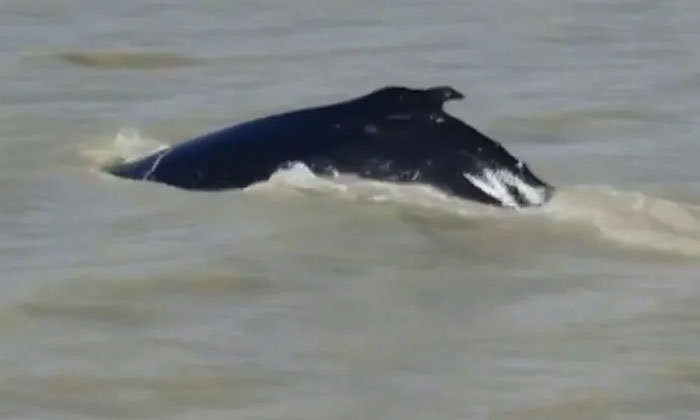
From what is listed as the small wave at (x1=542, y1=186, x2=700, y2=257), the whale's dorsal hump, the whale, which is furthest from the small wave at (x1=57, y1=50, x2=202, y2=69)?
the whale's dorsal hump

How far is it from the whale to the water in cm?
10

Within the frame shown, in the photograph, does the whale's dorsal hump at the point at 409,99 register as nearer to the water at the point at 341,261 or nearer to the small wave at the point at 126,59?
the water at the point at 341,261

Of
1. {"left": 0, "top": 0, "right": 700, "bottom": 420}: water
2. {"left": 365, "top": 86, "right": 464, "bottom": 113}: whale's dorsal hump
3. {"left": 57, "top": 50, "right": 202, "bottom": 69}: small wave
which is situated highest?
{"left": 57, "top": 50, "right": 202, "bottom": 69}: small wave

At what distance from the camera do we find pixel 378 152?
9.34 metres

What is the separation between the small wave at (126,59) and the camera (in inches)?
588

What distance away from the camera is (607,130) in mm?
12164

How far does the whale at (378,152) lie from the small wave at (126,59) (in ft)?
17.4

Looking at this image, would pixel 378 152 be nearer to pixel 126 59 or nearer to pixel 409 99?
pixel 409 99

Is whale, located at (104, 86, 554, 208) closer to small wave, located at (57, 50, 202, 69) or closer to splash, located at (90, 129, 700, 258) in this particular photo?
splash, located at (90, 129, 700, 258)

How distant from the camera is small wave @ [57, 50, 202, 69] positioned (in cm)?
1494

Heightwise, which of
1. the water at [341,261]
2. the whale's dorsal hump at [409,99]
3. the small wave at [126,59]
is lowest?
the water at [341,261]

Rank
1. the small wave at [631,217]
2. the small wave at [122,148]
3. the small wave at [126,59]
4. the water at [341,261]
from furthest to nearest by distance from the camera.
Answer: the small wave at [126,59], the small wave at [122,148], the small wave at [631,217], the water at [341,261]

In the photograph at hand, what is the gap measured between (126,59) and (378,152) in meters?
6.23

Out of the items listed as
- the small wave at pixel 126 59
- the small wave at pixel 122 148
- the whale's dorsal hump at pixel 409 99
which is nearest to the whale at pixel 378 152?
the whale's dorsal hump at pixel 409 99
